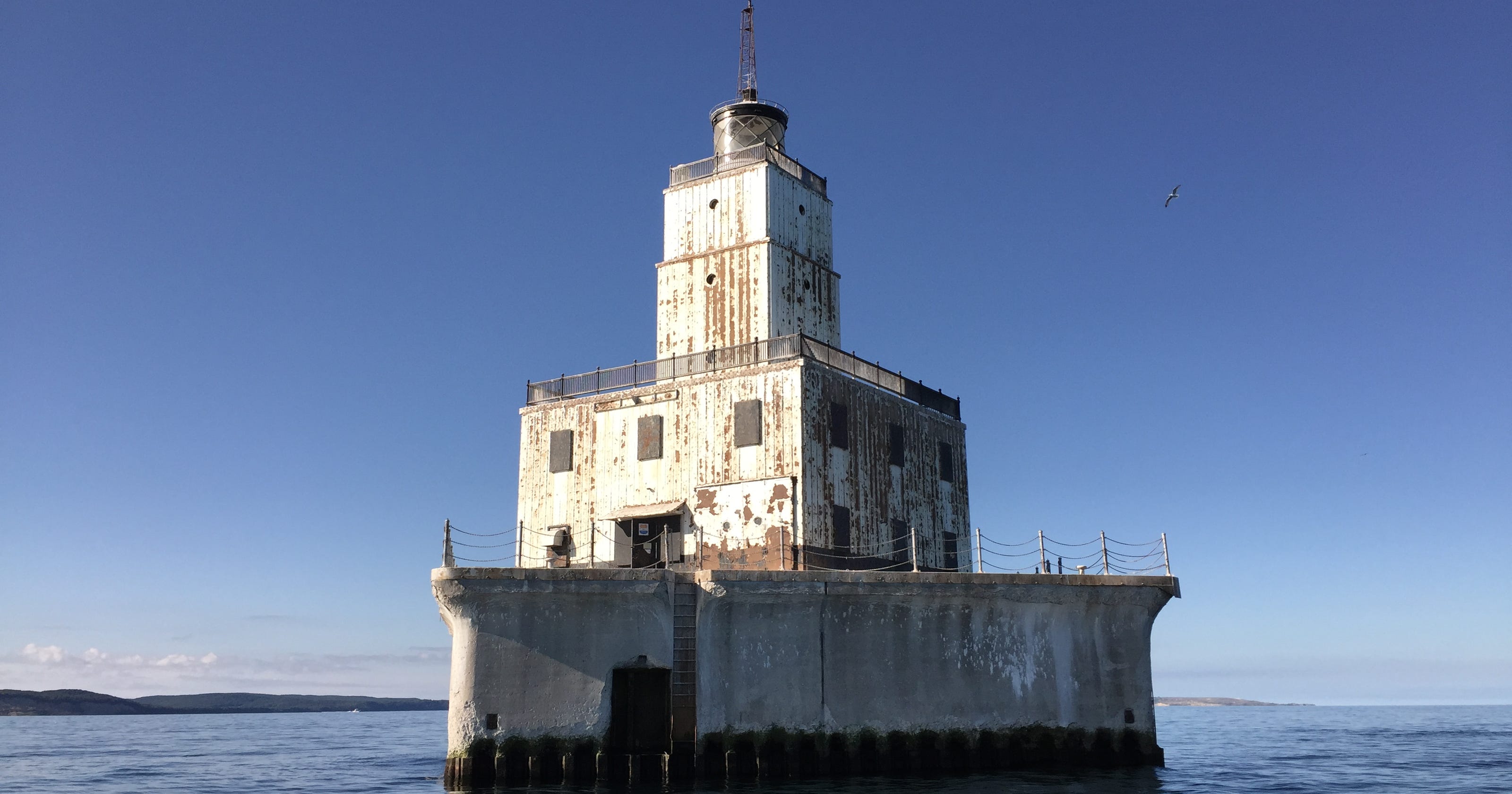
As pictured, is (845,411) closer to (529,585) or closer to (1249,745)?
(529,585)

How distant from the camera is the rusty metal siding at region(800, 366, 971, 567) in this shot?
2689 centimetres

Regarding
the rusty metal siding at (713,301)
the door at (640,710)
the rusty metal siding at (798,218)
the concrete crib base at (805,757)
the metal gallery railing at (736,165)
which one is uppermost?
the metal gallery railing at (736,165)

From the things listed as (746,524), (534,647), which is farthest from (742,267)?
(534,647)

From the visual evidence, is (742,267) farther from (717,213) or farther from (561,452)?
(561,452)

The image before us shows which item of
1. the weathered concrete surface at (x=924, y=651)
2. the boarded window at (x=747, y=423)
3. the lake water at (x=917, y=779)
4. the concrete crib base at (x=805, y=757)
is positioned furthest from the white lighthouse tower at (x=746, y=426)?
the lake water at (x=917, y=779)

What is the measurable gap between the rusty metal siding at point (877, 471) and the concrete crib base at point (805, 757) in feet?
17.6

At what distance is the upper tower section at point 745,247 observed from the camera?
3097 centimetres

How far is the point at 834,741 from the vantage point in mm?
22422

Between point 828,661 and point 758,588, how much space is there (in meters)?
2.08

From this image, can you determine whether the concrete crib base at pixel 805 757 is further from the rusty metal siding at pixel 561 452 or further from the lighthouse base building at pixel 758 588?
the rusty metal siding at pixel 561 452

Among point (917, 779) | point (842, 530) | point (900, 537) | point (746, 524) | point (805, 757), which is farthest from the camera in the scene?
point (900, 537)

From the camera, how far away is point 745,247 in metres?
31.3

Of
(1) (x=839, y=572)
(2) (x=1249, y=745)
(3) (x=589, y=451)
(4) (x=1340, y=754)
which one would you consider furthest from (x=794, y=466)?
(2) (x=1249, y=745)

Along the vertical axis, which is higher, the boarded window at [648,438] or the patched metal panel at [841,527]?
the boarded window at [648,438]
